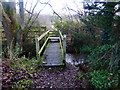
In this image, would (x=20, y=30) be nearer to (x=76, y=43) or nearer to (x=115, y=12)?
(x=76, y=43)

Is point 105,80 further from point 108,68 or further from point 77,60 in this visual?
point 77,60

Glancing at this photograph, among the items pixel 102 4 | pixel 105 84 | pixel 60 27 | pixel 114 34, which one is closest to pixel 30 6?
pixel 60 27

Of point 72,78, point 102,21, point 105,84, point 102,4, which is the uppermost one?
point 102,4

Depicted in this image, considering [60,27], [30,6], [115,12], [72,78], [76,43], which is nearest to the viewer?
[115,12]

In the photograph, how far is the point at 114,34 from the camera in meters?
2.17

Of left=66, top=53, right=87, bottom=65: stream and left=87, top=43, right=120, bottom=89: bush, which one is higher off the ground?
left=87, top=43, right=120, bottom=89: bush

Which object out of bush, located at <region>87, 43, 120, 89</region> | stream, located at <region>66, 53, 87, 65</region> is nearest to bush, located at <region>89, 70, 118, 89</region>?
bush, located at <region>87, 43, 120, 89</region>

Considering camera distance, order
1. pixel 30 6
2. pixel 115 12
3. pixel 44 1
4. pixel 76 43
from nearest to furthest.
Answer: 1. pixel 115 12
2. pixel 44 1
3. pixel 30 6
4. pixel 76 43

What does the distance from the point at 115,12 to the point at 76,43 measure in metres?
4.31

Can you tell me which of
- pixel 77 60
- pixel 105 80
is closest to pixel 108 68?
pixel 105 80

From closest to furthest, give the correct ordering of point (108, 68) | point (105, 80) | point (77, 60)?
point (105, 80), point (108, 68), point (77, 60)

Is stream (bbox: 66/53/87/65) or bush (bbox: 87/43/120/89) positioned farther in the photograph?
stream (bbox: 66/53/87/65)

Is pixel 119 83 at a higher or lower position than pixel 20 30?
lower

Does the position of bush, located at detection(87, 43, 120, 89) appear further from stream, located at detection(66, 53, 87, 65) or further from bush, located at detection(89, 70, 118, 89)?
stream, located at detection(66, 53, 87, 65)
